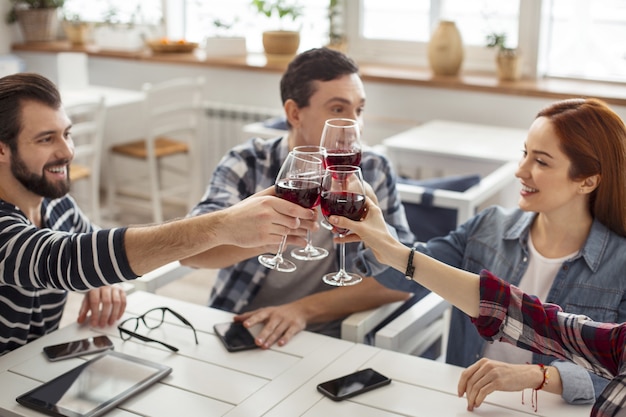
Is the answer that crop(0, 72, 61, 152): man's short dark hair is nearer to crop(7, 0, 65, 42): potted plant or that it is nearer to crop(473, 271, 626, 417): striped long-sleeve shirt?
crop(473, 271, 626, 417): striped long-sleeve shirt

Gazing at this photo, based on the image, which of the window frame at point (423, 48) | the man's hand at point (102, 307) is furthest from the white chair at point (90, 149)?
the man's hand at point (102, 307)

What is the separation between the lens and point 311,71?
87.9 inches

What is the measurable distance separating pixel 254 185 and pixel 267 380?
0.78 metres

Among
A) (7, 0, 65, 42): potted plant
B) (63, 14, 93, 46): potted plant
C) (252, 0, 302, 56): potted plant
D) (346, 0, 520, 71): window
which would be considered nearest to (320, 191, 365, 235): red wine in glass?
(346, 0, 520, 71): window

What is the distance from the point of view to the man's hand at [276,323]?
1849 mm

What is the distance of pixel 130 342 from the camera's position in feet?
6.04

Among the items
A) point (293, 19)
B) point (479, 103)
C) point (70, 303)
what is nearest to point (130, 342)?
point (70, 303)

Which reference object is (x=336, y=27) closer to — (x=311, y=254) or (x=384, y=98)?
(x=384, y=98)

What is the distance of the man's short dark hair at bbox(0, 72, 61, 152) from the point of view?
1899 mm

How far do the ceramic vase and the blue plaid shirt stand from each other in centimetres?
208

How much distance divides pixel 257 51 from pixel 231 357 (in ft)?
12.6

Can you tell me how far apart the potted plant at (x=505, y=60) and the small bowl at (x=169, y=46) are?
2001 mm

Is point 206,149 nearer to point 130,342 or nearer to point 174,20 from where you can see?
point 174,20

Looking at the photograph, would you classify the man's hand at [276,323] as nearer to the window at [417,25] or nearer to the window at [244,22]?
the window at [417,25]
